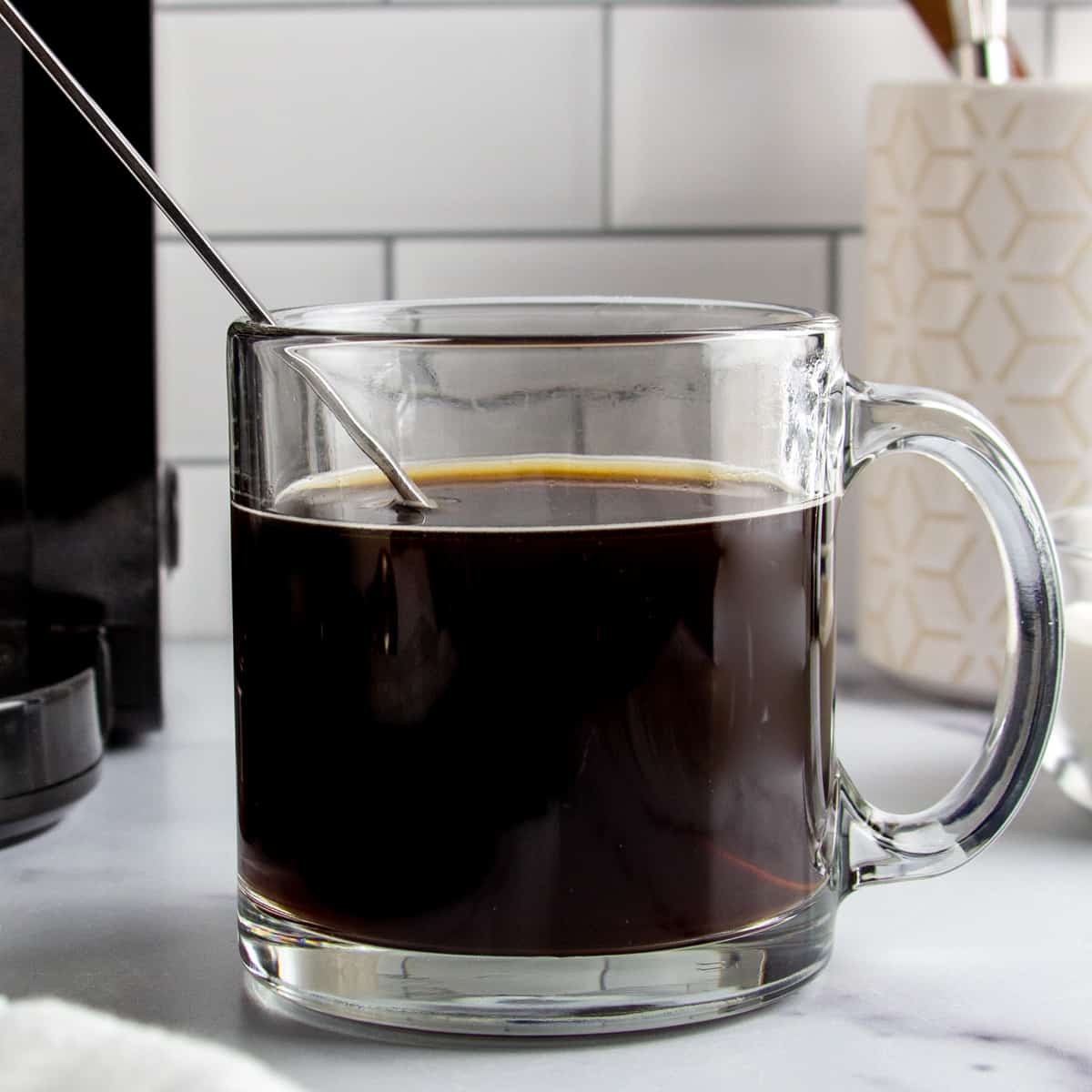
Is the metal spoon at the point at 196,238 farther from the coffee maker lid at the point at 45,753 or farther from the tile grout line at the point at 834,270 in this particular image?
the tile grout line at the point at 834,270

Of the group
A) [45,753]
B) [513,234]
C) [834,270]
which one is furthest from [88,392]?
[834,270]

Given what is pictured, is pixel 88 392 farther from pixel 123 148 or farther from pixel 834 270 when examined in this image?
pixel 834 270

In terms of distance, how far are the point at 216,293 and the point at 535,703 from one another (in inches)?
20.1

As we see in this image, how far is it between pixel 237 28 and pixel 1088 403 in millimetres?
436

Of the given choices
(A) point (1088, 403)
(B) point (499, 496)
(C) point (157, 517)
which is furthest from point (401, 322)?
(A) point (1088, 403)

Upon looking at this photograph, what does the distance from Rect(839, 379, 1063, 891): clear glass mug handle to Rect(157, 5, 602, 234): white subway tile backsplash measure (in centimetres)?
42

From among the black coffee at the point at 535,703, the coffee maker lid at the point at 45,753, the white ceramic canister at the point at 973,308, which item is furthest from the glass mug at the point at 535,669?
the white ceramic canister at the point at 973,308

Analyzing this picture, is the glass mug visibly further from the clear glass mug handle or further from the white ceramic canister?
the white ceramic canister

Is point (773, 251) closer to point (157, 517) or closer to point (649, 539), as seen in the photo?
point (157, 517)

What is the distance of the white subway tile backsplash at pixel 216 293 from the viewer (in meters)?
0.83

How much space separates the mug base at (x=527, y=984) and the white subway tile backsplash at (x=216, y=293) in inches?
18.4

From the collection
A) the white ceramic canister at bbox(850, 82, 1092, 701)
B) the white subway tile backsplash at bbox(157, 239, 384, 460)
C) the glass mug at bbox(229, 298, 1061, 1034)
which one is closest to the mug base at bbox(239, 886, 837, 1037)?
the glass mug at bbox(229, 298, 1061, 1034)

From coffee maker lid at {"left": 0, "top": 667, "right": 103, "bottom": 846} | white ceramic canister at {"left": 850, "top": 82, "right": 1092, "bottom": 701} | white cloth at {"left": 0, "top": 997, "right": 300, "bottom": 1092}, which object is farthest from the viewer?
white ceramic canister at {"left": 850, "top": 82, "right": 1092, "bottom": 701}

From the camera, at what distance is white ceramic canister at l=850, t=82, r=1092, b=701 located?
2.23 feet
